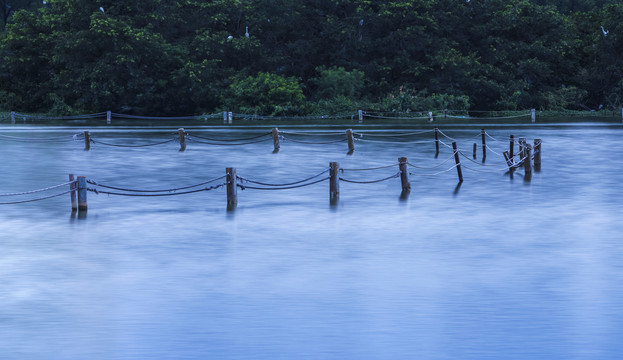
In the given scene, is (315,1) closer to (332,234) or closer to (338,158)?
(338,158)

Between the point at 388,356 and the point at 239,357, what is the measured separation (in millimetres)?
1717

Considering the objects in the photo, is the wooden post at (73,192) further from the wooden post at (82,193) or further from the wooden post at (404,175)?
the wooden post at (404,175)

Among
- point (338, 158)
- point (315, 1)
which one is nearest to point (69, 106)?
point (315, 1)

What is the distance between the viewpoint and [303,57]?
7625 centimetres

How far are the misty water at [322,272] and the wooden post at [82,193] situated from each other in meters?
0.42

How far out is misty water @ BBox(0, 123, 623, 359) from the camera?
10852mm

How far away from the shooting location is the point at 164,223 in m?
20.7

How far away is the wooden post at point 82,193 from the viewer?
19991 millimetres

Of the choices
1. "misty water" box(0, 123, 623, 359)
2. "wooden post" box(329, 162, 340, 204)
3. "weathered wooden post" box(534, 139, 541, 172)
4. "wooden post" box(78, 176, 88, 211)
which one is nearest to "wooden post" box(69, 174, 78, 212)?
"wooden post" box(78, 176, 88, 211)

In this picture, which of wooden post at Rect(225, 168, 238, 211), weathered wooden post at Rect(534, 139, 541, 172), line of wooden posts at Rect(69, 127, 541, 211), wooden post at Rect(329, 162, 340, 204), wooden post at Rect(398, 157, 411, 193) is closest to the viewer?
line of wooden posts at Rect(69, 127, 541, 211)

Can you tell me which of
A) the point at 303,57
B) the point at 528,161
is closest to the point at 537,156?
the point at 528,161

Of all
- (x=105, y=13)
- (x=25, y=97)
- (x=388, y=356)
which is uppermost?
(x=105, y=13)

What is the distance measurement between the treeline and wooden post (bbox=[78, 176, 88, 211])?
152 feet

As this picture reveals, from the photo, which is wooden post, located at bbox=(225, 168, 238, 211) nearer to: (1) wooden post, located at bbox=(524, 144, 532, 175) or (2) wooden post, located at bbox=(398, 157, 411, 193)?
(2) wooden post, located at bbox=(398, 157, 411, 193)
